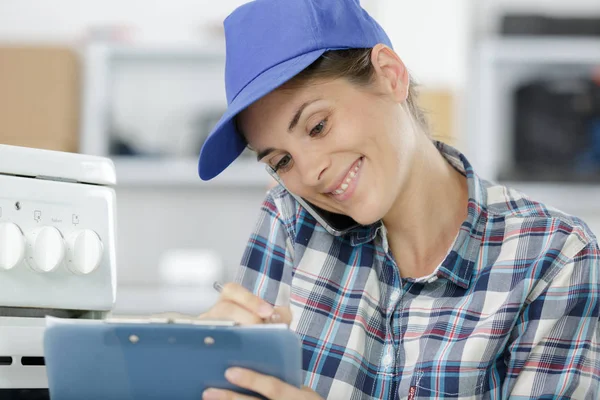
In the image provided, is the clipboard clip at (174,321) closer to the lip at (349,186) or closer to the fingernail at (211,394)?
the fingernail at (211,394)

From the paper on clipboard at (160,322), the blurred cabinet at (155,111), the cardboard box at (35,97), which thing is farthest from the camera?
the blurred cabinet at (155,111)

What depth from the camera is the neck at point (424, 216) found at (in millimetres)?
1208

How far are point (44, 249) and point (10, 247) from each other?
0.03 metres

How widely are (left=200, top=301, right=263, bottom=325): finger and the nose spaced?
257 mm

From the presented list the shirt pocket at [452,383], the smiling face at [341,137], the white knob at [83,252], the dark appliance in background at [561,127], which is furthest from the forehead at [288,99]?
the dark appliance in background at [561,127]

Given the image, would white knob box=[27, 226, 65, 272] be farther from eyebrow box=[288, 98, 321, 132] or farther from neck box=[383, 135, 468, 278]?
neck box=[383, 135, 468, 278]

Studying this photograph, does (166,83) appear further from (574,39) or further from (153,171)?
(574,39)

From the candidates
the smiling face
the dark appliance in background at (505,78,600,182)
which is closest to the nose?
the smiling face

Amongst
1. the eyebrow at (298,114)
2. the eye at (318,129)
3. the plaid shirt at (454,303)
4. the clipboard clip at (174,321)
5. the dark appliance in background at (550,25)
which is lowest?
the plaid shirt at (454,303)

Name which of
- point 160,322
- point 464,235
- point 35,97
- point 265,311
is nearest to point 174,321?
point 160,322

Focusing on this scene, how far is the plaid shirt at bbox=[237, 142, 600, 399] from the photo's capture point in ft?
3.49

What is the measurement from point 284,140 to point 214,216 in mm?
2175

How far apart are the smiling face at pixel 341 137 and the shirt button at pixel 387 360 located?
207 millimetres

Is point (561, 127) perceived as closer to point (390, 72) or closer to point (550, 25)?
point (550, 25)
